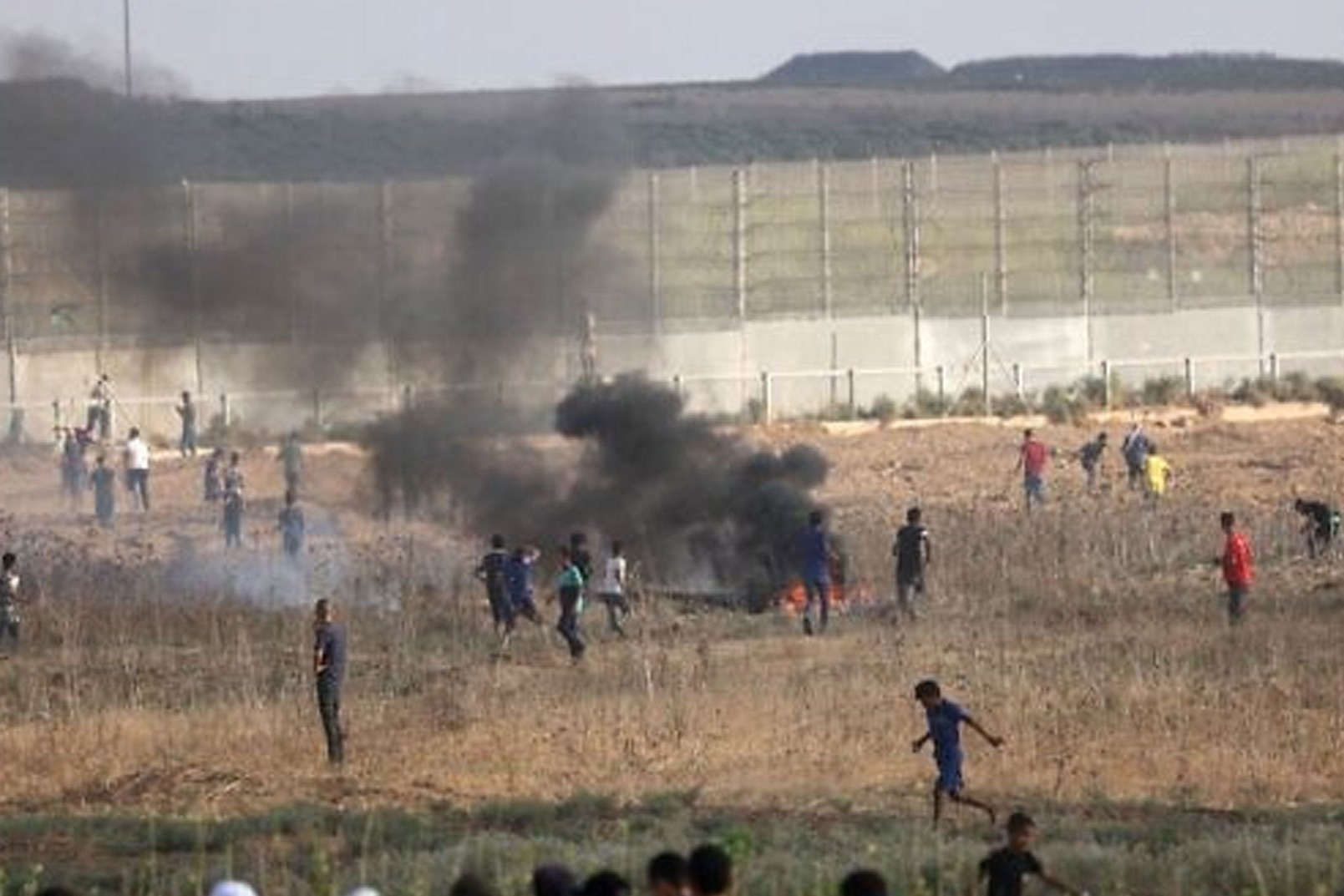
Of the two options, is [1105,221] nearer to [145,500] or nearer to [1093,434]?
[1093,434]

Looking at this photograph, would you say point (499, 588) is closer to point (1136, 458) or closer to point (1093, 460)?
point (1136, 458)

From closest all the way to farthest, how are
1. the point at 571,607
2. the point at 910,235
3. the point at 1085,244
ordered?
the point at 571,607
the point at 1085,244
the point at 910,235

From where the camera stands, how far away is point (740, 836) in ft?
72.1

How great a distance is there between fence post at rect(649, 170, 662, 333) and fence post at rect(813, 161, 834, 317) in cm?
320

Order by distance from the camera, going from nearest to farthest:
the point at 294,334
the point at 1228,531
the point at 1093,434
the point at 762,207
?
the point at 1228,531
the point at 294,334
the point at 1093,434
the point at 762,207

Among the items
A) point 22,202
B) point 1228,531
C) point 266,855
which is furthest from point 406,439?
point 266,855

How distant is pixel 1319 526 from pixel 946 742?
18.3 meters

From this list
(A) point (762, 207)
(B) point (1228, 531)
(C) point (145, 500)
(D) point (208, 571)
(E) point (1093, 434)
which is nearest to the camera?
(B) point (1228, 531)

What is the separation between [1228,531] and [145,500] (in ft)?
71.5

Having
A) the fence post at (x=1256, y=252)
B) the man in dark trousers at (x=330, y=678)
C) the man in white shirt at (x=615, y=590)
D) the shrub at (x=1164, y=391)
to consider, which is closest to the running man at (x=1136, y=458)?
the shrub at (x=1164, y=391)

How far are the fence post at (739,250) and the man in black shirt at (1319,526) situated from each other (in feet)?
78.1

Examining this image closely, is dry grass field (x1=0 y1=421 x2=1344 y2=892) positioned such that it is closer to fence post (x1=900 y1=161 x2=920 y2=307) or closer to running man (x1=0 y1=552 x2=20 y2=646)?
running man (x1=0 y1=552 x2=20 y2=646)

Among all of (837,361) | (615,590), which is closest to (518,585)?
(615,590)

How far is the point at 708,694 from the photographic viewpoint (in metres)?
31.6
